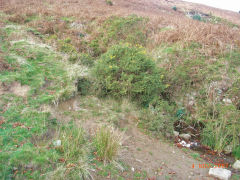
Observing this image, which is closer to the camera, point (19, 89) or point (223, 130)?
point (223, 130)

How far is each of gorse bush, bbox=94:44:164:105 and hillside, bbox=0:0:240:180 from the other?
3 cm

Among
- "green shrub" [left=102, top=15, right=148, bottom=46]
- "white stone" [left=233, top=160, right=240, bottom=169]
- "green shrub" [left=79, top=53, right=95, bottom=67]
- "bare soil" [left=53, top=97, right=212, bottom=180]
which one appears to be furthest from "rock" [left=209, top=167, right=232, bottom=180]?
"green shrub" [left=102, top=15, right=148, bottom=46]

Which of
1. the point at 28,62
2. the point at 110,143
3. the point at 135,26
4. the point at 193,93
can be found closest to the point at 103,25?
the point at 135,26

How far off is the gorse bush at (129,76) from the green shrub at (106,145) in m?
1.99

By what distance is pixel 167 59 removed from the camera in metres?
7.09

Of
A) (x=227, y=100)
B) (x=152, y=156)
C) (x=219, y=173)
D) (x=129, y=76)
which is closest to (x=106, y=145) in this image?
(x=152, y=156)

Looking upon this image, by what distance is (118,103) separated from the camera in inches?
221

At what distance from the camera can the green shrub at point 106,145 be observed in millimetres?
3467

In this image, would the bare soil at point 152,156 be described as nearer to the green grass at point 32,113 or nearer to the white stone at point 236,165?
the green grass at point 32,113

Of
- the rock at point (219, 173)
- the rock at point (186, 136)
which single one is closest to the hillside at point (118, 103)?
the rock at point (186, 136)

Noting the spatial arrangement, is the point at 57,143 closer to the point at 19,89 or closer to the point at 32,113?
the point at 32,113

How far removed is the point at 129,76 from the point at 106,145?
2.49 m

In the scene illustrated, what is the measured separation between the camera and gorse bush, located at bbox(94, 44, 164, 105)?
217 inches

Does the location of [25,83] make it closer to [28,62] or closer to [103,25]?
[28,62]
